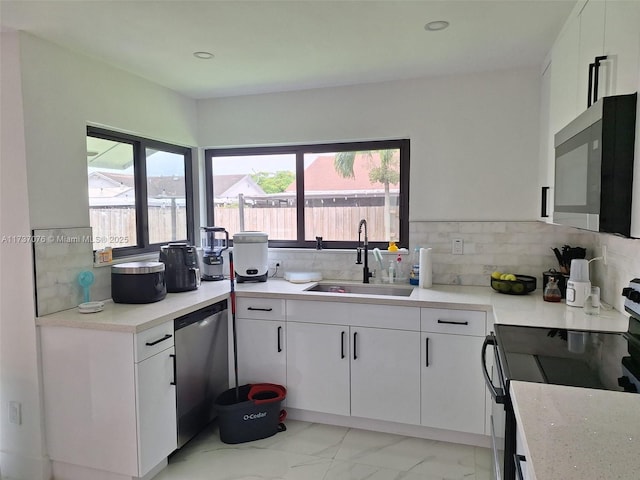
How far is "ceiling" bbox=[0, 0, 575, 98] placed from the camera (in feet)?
6.56

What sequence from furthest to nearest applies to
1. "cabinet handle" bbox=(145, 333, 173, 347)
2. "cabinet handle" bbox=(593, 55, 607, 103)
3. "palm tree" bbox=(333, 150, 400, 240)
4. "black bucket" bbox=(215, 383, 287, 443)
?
"palm tree" bbox=(333, 150, 400, 240), "black bucket" bbox=(215, 383, 287, 443), "cabinet handle" bbox=(145, 333, 173, 347), "cabinet handle" bbox=(593, 55, 607, 103)

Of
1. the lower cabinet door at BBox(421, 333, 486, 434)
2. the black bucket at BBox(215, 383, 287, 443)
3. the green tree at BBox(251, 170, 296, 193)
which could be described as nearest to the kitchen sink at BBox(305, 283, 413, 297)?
the lower cabinet door at BBox(421, 333, 486, 434)

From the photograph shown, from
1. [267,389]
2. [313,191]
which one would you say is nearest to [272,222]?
[313,191]

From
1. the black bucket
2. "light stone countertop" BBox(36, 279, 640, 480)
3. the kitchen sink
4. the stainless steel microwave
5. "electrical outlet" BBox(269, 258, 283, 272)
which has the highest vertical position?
the stainless steel microwave

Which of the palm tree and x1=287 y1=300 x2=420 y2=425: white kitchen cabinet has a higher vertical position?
the palm tree

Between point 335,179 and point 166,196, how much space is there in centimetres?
134

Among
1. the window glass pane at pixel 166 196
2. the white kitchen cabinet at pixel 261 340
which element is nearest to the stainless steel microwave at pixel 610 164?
the white kitchen cabinet at pixel 261 340

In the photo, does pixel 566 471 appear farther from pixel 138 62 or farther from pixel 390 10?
pixel 138 62

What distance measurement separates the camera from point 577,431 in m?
1.03

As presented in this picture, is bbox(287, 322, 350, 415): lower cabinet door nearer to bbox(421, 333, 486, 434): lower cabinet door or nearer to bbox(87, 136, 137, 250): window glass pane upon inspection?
bbox(421, 333, 486, 434): lower cabinet door

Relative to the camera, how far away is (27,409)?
233 centimetres

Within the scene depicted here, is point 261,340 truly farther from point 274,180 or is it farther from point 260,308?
point 274,180

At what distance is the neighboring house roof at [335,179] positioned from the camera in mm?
3402

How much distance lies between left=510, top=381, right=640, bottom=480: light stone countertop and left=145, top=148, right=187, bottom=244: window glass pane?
2747 mm
